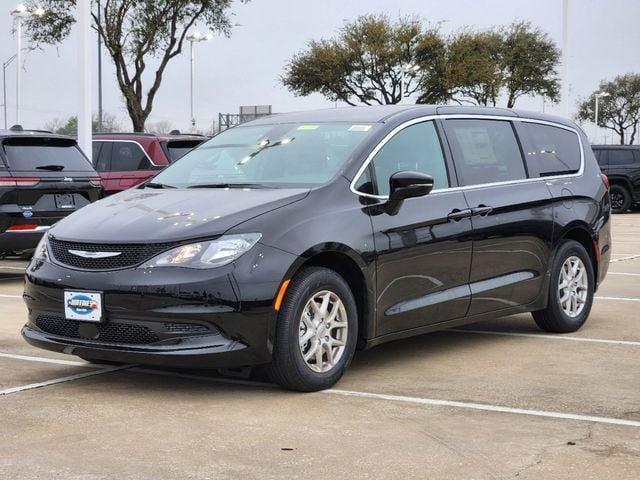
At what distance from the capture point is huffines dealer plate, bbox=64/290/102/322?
599cm

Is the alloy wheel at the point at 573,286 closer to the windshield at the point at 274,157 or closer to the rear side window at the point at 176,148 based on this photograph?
the windshield at the point at 274,157

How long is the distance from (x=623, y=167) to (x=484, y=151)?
75.2 ft

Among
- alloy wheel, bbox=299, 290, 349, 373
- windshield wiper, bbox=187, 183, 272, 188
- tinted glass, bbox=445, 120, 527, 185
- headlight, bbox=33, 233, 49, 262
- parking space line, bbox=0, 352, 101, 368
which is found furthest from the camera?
tinted glass, bbox=445, 120, 527, 185

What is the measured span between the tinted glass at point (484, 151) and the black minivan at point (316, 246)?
13 mm

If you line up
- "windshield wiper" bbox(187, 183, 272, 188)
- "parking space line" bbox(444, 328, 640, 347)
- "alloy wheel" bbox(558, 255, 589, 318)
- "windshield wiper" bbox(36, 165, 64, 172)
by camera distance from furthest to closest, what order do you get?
1. "windshield wiper" bbox(36, 165, 64, 172)
2. "alloy wheel" bbox(558, 255, 589, 318)
3. "parking space line" bbox(444, 328, 640, 347)
4. "windshield wiper" bbox(187, 183, 272, 188)

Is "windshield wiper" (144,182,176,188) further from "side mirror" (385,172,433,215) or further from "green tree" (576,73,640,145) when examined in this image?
"green tree" (576,73,640,145)

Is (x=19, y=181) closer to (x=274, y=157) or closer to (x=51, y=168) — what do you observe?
(x=51, y=168)

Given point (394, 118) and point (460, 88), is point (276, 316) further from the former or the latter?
point (460, 88)

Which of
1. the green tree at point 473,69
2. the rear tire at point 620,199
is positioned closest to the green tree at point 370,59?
the green tree at point 473,69

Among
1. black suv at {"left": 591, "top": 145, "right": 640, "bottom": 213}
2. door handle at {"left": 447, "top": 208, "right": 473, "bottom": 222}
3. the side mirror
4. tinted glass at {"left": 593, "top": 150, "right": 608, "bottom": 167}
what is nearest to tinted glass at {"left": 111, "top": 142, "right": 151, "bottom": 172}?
door handle at {"left": 447, "top": 208, "right": 473, "bottom": 222}

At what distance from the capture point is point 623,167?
2962 centimetres

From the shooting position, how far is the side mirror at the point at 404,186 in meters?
6.64

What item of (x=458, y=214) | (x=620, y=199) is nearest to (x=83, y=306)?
(x=458, y=214)

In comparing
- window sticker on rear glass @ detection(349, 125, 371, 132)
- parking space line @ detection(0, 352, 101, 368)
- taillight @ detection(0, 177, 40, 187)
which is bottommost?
parking space line @ detection(0, 352, 101, 368)
